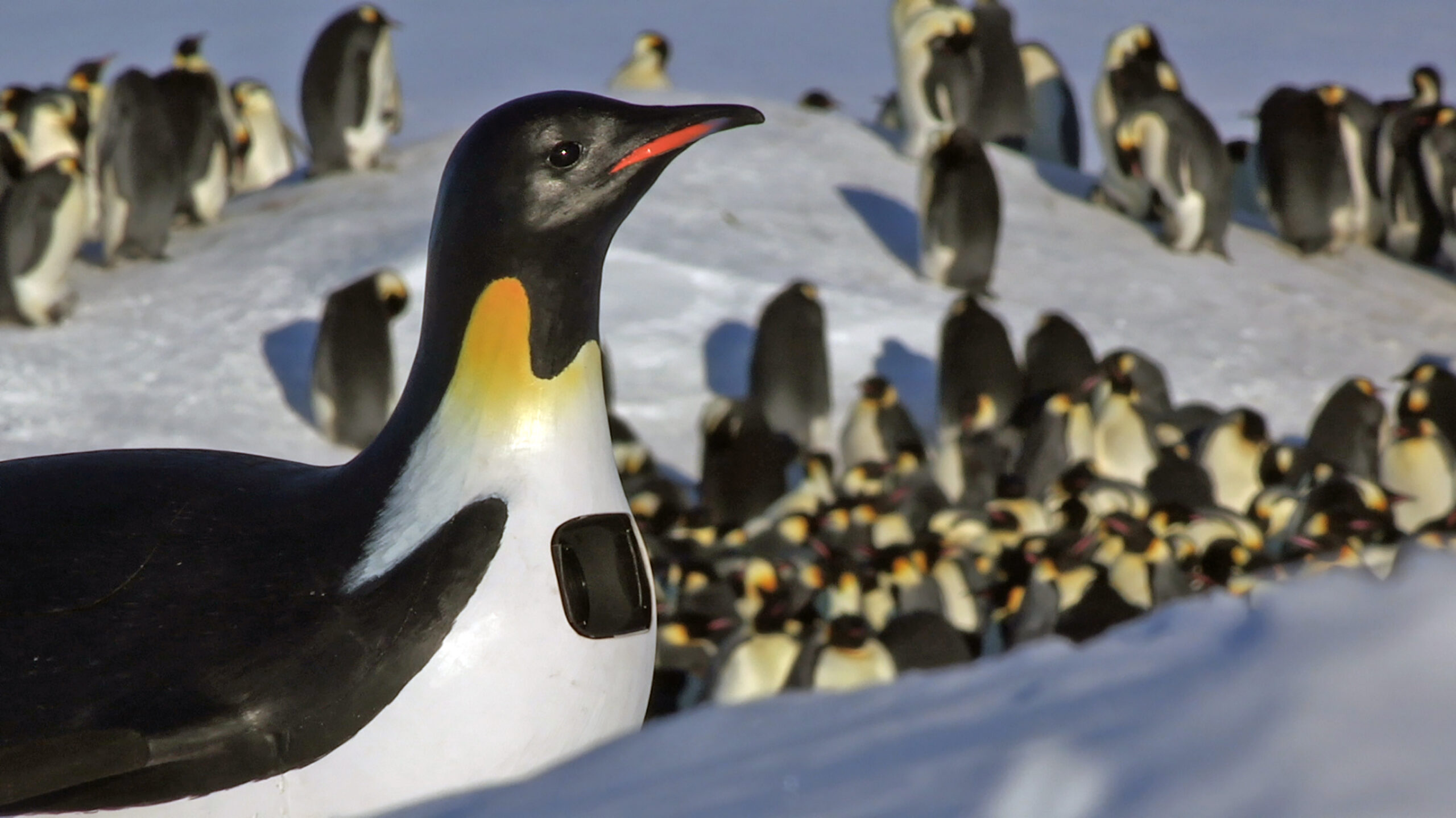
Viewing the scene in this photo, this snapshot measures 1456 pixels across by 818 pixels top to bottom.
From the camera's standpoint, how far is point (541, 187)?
186 centimetres

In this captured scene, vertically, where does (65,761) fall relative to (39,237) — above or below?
above

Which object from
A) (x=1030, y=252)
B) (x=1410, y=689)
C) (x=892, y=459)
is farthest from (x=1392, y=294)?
(x=1410, y=689)

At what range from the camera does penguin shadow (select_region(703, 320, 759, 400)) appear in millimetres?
8352

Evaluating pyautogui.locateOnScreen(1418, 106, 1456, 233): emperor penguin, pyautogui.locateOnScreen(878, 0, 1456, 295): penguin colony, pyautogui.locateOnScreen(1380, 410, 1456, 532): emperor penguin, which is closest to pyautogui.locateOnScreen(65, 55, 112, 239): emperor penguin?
pyautogui.locateOnScreen(878, 0, 1456, 295): penguin colony

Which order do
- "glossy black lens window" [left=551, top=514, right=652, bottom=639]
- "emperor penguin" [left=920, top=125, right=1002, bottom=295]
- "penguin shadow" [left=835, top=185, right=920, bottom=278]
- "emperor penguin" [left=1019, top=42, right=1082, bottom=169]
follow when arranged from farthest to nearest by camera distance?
1. "emperor penguin" [left=1019, top=42, right=1082, bottom=169]
2. "penguin shadow" [left=835, top=185, right=920, bottom=278]
3. "emperor penguin" [left=920, top=125, right=1002, bottom=295]
4. "glossy black lens window" [left=551, top=514, right=652, bottom=639]

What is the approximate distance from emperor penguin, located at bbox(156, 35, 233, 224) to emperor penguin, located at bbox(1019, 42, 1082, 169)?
577 centimetres

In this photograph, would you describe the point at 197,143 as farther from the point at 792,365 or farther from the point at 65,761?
the point at 65,761

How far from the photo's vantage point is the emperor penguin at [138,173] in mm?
8680

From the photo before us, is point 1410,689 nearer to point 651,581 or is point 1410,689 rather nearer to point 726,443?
point 651,581

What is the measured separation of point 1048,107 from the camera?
1265cm

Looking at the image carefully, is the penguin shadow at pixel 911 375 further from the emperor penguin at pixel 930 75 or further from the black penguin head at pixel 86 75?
the black penguin head at pixel 86 75

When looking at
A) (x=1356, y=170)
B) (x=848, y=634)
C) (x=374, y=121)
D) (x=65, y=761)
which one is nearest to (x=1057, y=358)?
(x=1356, y=170)

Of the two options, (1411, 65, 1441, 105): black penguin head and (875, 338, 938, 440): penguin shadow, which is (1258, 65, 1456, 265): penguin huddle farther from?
(875, 338, 938, 440): penguin shadow

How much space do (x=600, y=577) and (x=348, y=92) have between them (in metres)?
8.30
